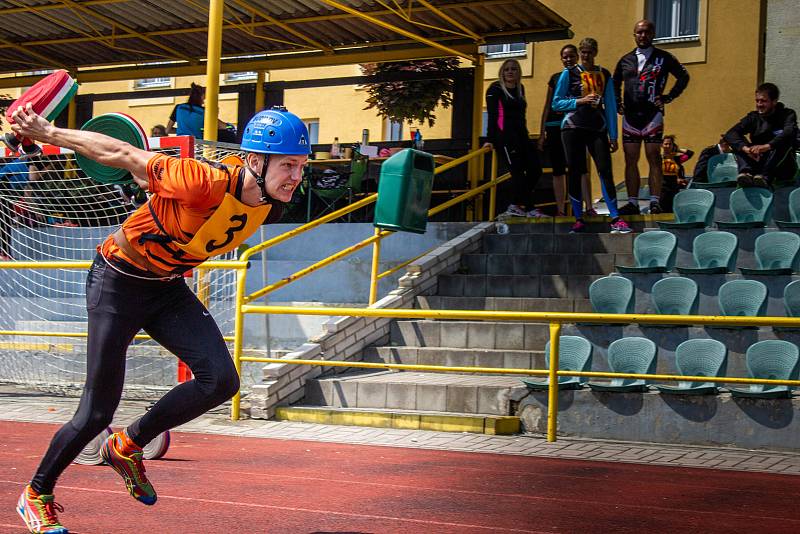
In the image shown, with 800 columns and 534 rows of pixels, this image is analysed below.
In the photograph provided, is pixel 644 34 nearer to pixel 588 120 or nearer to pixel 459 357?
pixel 588 120

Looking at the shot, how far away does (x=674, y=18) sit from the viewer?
1153 inches

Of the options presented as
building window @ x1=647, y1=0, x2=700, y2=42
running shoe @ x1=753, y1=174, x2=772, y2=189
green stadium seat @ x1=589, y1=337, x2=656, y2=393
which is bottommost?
green stadium seat @ x1=589, y1=337, x2=656, y2=393

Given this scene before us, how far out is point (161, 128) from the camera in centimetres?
1738

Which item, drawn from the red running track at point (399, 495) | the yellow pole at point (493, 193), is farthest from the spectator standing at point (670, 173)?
the red running track at point (399, 495)

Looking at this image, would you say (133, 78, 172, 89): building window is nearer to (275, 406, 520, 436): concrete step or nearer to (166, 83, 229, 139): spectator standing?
(166, 83, 229, 139): spectator standing

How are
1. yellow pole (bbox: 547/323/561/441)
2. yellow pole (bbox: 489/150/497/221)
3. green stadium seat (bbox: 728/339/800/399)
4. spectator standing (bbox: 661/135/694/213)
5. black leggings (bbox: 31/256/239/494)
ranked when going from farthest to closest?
yellow pole (bbox: 489/150/497/221), spectator standing (bbox: 661/135/694/213), green stadium seat (bbox: 728/339/800/399), yellow pole (bbox: 547/323/561/441), black leggings (bbox: 31/256/239/494)

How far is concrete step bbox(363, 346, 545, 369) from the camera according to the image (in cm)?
1157

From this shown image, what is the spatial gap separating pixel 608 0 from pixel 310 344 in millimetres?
20079

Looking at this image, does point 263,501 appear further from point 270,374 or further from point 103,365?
point 270,374

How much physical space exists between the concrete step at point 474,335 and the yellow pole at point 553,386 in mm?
2218

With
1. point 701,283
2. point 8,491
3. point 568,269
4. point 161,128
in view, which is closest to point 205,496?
point 8,491

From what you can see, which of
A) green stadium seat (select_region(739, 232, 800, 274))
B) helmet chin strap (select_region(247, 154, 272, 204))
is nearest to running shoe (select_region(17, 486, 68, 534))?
helmet chin strap (select_region(247, 154, 272, 204))

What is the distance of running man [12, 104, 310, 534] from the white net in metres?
6.25

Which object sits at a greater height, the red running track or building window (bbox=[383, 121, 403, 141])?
building window (bbox=[383, 121, 403, 141])
